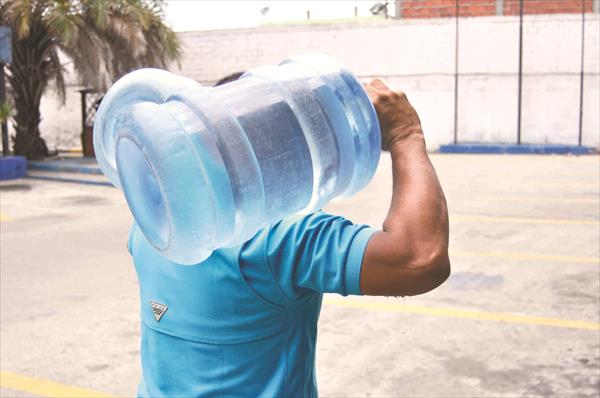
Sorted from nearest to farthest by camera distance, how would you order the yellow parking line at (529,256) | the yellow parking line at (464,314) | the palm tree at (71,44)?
1. the yellow parking line at (464,314)
2. the yellow parking line at (529,256)
3. the palm tree at (71,44)

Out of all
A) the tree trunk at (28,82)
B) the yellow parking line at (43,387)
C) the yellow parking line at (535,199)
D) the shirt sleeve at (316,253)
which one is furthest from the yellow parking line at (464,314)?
the tree trunk at (28,82)

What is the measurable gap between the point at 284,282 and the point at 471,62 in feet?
66.0

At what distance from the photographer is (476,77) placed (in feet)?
67.8

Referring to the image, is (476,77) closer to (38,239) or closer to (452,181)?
(452,181)

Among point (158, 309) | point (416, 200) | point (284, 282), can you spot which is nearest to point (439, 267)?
point (416, 200)

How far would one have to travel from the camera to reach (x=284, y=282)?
149cm

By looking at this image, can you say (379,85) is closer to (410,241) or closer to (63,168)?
(410,241)

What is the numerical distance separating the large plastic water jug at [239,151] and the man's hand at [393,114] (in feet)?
0.07

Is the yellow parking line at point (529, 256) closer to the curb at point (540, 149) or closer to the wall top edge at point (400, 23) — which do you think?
the curb at point (540, 149)

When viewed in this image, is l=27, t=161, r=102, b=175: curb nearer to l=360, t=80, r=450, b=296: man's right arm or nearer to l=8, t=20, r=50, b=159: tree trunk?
l=8, t=20, r=50, b=159: tree trunk

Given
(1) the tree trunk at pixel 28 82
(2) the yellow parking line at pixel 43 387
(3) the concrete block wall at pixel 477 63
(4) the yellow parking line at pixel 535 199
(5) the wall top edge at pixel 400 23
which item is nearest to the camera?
(2) the yellow parking line at pixel 43 387

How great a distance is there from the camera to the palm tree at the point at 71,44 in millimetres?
A: 15375

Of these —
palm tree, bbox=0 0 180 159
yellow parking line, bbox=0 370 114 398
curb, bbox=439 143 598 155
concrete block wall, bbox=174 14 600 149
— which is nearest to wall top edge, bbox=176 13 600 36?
concrete block wall, bbox=174 14 600 149

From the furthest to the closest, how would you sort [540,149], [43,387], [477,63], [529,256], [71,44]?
[477,63] → [540,149] → [71,44] → [529,256] → [43,387]
